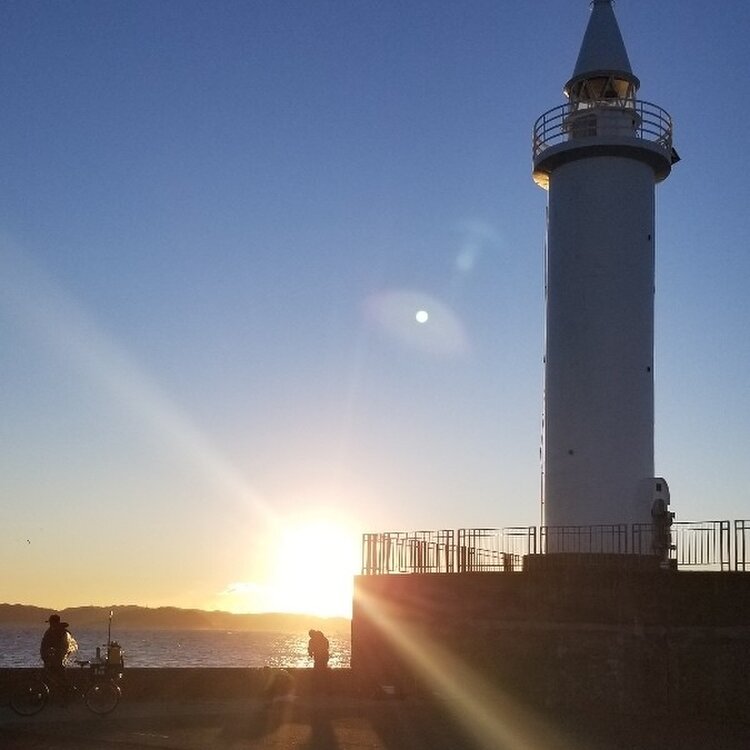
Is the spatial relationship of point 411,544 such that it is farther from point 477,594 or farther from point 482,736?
point 482,736

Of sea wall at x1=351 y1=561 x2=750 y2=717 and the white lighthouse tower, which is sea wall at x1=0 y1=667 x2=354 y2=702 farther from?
the white lighthouse tower

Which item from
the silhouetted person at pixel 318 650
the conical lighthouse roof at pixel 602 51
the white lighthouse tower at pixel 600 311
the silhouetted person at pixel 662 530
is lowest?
the silhouetted person at pixel 318 650

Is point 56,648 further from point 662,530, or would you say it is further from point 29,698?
point 662,530

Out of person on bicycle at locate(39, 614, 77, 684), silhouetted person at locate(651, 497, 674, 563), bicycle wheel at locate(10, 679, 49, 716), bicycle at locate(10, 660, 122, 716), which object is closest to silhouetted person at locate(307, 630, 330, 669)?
bicycle at locate(10, 660, 122, 716)

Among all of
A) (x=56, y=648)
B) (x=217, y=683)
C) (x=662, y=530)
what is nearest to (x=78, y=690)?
(x=56, y=648)

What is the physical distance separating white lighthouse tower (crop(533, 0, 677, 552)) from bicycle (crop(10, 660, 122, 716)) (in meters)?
12.0

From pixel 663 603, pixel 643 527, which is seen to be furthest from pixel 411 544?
pixel 663 603

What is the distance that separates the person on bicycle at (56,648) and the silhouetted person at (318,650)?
6.78 meters

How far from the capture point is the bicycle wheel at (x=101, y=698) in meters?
22.0

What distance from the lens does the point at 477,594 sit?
26.9 meters

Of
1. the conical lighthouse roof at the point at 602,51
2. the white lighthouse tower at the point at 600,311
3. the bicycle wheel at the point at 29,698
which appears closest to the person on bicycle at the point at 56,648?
the bicycle wheel at the point at 29,698

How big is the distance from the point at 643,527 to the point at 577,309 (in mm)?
5785

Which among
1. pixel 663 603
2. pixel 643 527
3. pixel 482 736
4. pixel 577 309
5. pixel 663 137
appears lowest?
pixel 482 736

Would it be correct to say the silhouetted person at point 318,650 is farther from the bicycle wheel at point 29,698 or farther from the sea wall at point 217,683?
the bicycle wheel at point 29,698
